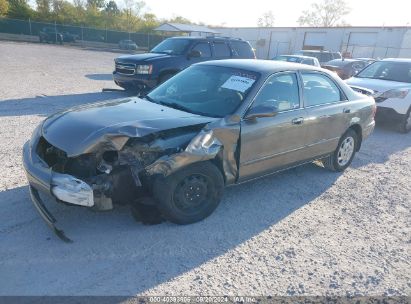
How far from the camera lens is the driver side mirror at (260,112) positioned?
380cm

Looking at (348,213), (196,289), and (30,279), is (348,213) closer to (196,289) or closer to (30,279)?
(196,289)

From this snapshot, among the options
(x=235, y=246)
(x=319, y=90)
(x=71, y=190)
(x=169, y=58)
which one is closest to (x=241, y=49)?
(x=169, y=58)

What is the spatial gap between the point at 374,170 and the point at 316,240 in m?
2.85

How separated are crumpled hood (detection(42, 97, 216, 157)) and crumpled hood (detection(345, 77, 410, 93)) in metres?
6.53

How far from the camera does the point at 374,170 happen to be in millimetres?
5789

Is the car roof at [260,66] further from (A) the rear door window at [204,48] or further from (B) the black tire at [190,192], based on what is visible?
(A) the rear door window at [204,48]

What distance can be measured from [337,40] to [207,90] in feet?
121

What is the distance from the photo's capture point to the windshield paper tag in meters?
4.05

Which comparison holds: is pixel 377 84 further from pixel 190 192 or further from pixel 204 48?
pixel 190 192

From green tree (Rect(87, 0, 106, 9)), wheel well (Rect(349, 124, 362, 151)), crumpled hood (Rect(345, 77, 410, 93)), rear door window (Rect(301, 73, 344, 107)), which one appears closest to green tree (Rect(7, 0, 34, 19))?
green tree (Rect(87, 0, 106, 9))

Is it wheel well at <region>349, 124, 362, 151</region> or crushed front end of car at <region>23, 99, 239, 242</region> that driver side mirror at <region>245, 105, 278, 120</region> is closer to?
crushed front end of car at <region>23, 99, 239, 242</region>

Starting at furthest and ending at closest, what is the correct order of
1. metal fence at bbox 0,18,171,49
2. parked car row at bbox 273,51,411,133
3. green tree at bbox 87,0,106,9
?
green tree at bbox 87,0,106,9 < metal fence at bbox 0,18,171,49 < parked car row at bbox 273,51,411,133

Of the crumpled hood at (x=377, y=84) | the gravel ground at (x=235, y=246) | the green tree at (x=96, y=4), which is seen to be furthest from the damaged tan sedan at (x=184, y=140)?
the green tree at (x=96, y=4)

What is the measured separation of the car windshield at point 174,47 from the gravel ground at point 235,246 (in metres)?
6.52
